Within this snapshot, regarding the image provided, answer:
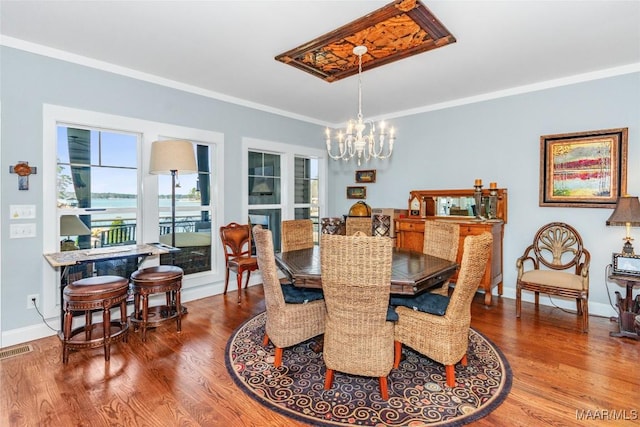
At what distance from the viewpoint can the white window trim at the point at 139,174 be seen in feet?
9.93

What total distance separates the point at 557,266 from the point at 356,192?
3.04 metres

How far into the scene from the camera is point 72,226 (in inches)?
128

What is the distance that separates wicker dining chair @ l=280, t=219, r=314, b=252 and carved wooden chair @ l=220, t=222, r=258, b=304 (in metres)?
0.71

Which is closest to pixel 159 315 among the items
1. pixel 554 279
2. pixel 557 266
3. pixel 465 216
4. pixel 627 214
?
pixel 465 216

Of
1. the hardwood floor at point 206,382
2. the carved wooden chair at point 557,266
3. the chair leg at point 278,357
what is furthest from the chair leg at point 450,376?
the carved wooden chair at point 557,266

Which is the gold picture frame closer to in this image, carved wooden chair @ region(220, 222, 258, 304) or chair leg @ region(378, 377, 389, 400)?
carved wooden chair @ region(220, 222, 258, 304)

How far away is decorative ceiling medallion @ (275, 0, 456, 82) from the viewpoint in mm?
2354

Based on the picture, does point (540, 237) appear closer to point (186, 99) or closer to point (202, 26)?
point (202, 26)

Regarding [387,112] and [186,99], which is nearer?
[186,99]

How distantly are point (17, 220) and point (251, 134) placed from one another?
2734mm

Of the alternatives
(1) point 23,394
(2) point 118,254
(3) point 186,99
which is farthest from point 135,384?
(3) point 186,99

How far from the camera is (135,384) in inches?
89.6

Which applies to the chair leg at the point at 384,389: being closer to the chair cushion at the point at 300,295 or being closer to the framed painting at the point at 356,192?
the chair cushion at the point at 300,295

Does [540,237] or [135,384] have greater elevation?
[540,237]
